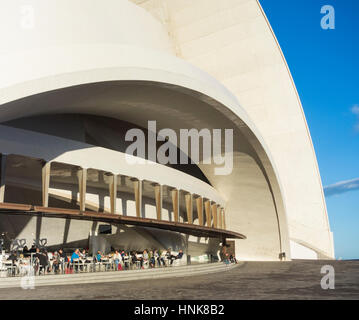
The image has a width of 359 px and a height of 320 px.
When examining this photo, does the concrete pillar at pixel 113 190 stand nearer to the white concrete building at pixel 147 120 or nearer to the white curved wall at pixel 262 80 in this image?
the white concrete building at pixel 147 120

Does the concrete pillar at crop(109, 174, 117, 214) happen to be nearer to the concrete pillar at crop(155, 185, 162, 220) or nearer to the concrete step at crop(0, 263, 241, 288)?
the concrete pillar at crop(155, 185, 162, 220)

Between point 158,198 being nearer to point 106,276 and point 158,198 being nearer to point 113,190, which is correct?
point 113,190

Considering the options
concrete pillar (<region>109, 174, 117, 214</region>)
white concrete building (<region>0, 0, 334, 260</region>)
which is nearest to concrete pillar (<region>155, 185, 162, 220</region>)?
white concrete building (<region>0, 0, 334, 260</region>)

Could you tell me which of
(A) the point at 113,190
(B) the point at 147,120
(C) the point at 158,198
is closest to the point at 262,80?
(B) the point at 147,120

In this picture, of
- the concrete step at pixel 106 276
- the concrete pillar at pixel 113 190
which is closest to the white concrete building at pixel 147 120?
the concrete pillar at pixel 113 190

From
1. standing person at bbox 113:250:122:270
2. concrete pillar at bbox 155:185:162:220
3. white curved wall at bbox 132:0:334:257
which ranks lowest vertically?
standing person at bbox 113:250:122:270

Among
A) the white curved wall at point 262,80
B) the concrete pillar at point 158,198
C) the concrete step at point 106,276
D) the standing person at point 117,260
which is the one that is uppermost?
the white curved wall at point 262,80

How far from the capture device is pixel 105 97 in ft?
51.1

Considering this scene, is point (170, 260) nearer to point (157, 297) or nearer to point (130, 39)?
point (157, 297)

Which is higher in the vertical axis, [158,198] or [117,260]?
[158,198]

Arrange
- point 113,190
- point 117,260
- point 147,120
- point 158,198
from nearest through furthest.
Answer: point 117,260, point 113,190, point 158,198, point 147,120

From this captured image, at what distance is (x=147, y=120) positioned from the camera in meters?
19.8

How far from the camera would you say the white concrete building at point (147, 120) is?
1277 cm

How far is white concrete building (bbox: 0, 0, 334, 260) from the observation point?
12.8m
